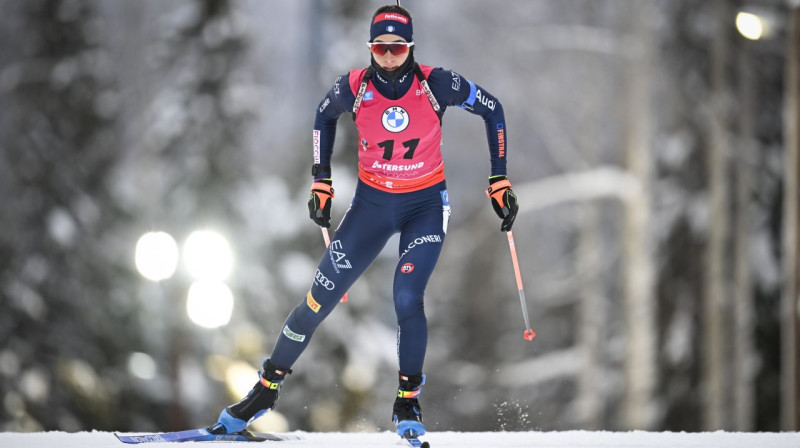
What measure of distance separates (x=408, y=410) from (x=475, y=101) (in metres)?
1.66

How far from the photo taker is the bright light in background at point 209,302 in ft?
31.8

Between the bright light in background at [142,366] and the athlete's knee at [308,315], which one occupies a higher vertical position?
the bright light in background at [142,366]

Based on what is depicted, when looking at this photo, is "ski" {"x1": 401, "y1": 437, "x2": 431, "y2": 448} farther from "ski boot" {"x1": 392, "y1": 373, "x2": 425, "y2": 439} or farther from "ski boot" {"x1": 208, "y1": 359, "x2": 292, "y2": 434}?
"ski boot" {"x1": 208, "y1": 359, "x2": 292, "y2": 434}

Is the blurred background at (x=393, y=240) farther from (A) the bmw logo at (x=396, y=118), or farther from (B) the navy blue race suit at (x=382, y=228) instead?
(A) the bmw logo at (x=396, y=118)

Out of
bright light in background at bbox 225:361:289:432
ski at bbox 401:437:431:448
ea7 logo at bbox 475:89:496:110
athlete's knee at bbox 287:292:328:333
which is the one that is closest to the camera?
ski at bbox 401:437:431:448

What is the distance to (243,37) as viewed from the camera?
1214 cm

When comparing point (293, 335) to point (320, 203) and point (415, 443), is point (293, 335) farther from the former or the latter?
point (415, 443)

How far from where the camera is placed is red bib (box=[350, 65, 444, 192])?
158 inches

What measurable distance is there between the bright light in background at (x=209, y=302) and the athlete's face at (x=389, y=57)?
6.34 m

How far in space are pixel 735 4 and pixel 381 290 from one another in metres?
6.81

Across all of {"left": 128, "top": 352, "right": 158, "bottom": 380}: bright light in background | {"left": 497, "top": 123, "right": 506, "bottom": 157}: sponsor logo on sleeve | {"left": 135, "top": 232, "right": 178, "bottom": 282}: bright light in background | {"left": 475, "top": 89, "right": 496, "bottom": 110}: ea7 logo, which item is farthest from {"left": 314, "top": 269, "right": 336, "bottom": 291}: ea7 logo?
{"left": 128, "top": 352, "right": 158, "bottom": 380}: bright light in background

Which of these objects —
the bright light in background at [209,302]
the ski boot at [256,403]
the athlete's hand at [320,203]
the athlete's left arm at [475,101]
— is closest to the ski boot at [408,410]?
the ski boot at [256,403]

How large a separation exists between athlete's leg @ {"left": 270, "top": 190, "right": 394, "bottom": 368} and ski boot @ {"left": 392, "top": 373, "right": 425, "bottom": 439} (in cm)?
56

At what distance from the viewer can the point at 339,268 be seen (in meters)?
4.07
